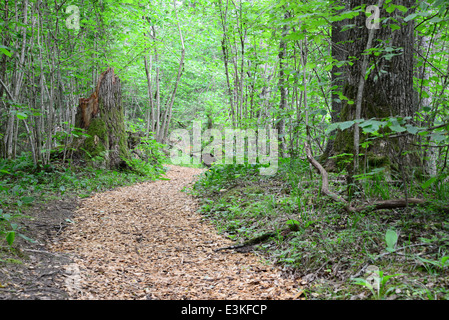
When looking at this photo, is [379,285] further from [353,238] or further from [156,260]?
[156,260]

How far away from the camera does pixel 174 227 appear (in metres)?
4.22

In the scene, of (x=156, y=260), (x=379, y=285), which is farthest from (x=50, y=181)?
(x=379, y=285)

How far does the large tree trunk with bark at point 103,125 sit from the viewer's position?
7363 mm

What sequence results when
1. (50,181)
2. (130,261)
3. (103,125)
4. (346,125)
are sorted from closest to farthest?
(346,125) → (130,261) → (50,181) → (103,125)

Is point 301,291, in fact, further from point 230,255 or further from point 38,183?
point 38,183

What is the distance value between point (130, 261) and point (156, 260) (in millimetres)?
272

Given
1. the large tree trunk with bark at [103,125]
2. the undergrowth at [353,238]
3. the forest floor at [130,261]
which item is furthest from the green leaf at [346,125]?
the large tree trunk with bark at [103,125]

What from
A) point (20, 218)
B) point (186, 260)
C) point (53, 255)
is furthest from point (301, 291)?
point (20, 218)

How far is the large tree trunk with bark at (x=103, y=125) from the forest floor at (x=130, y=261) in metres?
2.67

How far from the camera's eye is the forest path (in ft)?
7.66

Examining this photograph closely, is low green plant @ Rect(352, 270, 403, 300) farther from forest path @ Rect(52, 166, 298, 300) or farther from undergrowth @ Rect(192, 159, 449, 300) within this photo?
forest path @ Rect(52, 166, 298, 300)

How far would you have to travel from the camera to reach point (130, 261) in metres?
3.04

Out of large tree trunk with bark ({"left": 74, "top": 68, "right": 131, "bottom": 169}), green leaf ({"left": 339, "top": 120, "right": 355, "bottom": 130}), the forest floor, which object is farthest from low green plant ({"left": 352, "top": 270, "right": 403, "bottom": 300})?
large tree trunk with bark ({"left": 74, "top": 68, "right": 131, "bottom": 169})

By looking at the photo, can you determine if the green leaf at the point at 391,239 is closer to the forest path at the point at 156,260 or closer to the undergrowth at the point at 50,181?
the forest path at the point at 156,260
